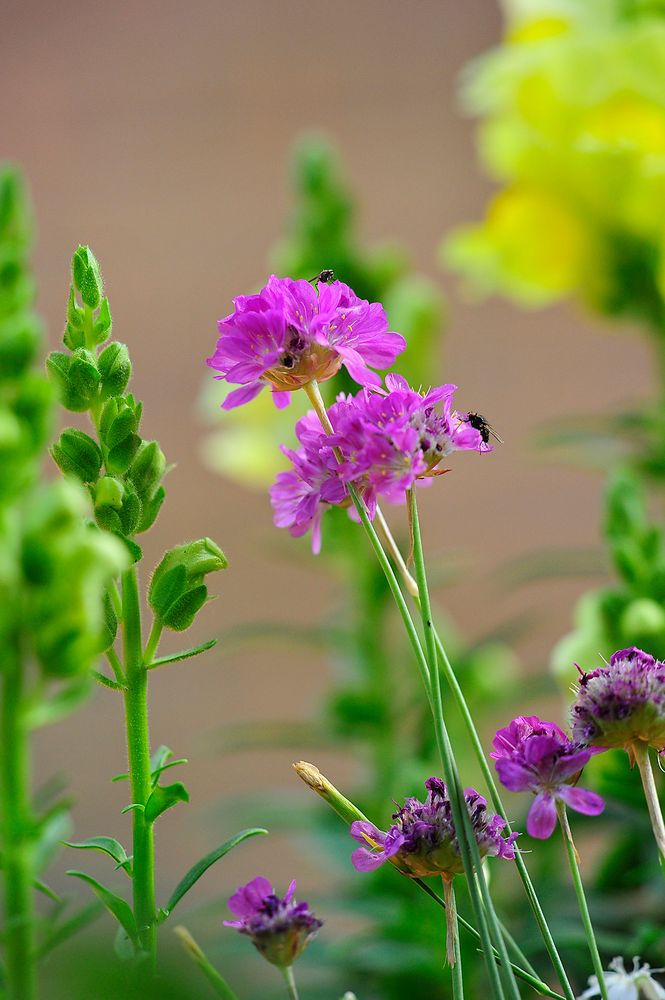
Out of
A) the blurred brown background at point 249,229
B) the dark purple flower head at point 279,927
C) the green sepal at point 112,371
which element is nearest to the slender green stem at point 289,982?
the dark purple flower head at point 279,927

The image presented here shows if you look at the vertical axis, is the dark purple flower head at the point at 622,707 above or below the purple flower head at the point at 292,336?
below

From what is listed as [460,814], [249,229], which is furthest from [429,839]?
[249,229]

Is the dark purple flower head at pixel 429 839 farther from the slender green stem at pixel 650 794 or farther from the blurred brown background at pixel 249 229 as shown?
the blurred brown background at pixel 249 229

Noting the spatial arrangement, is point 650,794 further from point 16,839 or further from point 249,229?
point 249,229

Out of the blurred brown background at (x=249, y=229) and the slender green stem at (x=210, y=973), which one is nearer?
the slender green stem at (x=210, y=973)

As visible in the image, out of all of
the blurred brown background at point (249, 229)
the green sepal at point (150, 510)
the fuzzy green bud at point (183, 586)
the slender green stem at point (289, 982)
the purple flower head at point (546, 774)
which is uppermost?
the blurred brown background at point (249, 229)

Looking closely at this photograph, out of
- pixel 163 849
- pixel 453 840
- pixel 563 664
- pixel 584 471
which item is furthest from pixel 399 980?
pixel 584 471

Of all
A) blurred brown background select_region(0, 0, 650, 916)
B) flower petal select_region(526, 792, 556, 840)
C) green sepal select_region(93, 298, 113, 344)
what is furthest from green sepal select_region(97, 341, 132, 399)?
blurred brown background select_region(0, 0, 650, 916)
